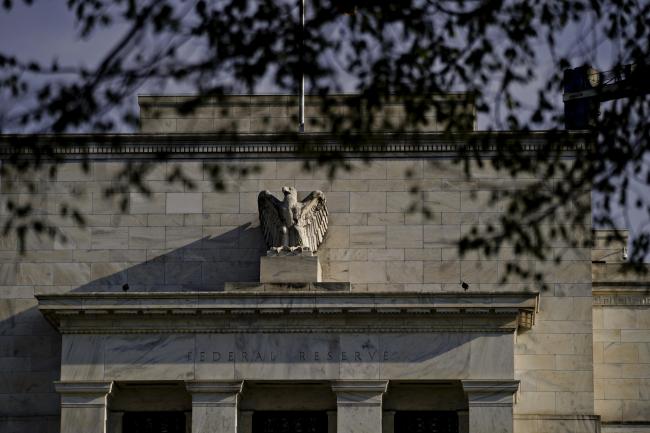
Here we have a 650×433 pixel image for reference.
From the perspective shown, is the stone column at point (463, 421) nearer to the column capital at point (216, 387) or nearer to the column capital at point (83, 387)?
the column capital at point (216, 387)

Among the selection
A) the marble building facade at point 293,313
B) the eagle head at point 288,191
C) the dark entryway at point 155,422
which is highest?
the eagle head at point 288,191

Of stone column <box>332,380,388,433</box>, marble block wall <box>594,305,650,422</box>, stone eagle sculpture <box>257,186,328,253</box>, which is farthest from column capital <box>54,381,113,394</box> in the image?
marble block wall <box>594,305,650,422</box>

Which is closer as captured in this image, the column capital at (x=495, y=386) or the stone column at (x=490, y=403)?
the stone column at (x=490, y=403)

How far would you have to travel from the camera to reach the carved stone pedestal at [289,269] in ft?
147

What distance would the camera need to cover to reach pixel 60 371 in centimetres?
4603

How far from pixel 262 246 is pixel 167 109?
4.73 m

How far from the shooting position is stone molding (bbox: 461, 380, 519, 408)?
143ft

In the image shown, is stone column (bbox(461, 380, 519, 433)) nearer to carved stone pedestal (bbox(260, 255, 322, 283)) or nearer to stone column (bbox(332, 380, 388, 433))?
stone column (bbox(332, 380, 388, 433))

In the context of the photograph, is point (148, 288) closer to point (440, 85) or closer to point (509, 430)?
point (509, 430)

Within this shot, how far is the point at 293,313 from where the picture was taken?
44.1 meters

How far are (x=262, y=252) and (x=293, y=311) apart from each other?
116 inches

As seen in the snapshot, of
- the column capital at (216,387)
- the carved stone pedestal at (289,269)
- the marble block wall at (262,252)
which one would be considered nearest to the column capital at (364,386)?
the column capital at (216,387)

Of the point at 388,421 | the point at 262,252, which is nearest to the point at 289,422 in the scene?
the point at 388,421

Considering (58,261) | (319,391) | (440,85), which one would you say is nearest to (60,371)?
(58,261)
